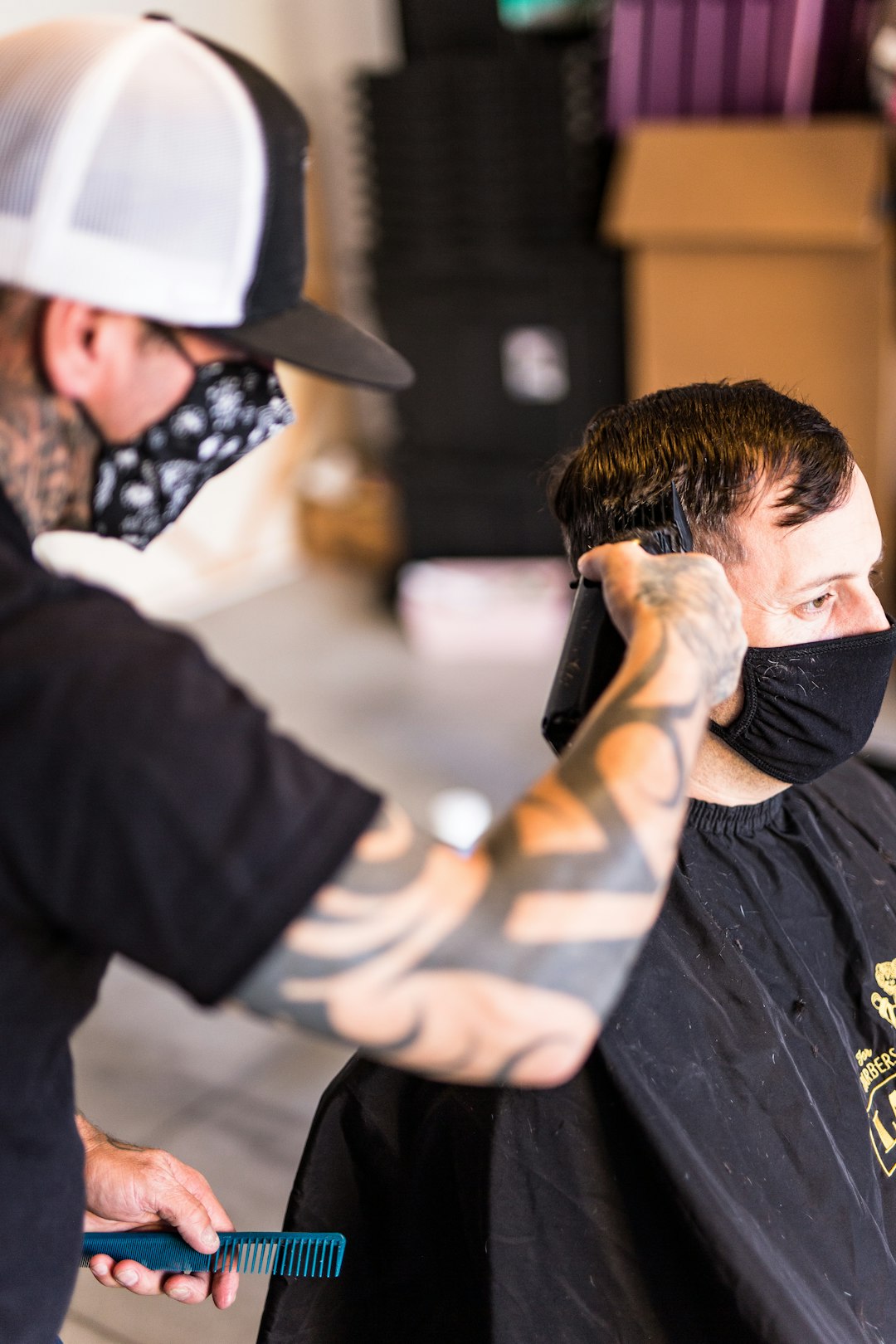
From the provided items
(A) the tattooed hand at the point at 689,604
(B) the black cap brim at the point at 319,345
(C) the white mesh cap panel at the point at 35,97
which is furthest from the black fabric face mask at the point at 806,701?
(C) the white mesh cap panel at the point at 35,97

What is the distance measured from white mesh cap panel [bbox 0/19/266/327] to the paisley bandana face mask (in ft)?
0.26

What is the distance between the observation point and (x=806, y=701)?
1382 millimetres

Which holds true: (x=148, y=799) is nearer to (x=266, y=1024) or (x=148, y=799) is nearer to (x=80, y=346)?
(x=80, y=346)

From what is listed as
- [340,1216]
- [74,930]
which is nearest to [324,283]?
[340,1216]

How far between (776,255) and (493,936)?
3.14 m

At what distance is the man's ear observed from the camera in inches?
32.9

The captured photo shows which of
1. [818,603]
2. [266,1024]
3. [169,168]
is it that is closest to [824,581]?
[818,603]

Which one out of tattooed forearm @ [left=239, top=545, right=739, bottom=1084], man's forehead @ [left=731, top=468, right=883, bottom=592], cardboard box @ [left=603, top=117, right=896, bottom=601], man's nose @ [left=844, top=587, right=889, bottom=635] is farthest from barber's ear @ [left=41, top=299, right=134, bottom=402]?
cardboard box @ [left=603, top=117, right=896, bottom=601]

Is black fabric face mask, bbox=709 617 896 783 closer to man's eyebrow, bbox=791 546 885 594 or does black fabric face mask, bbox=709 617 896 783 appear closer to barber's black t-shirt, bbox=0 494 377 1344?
man's eyebrow, bbox=791 546 885 594

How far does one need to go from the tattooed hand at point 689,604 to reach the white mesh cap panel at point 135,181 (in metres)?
0.36

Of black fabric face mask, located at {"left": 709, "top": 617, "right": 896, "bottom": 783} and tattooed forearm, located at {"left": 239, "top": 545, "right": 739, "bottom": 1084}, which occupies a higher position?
tattooed forearm, located at {"left": 239, "top": 545, "right": 739, "bottom": 1084}

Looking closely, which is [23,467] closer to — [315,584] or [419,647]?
[419,647]

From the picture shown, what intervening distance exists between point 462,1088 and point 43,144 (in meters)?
0.90

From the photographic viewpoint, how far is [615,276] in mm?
4027
